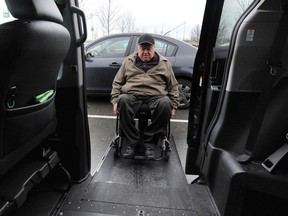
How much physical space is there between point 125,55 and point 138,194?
292cm

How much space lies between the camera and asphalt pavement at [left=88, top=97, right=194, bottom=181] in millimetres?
2678

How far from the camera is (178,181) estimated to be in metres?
1.97

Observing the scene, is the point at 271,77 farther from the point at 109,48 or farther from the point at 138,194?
the point at 109,48

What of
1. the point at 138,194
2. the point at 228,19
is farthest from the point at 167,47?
the point at 138,194

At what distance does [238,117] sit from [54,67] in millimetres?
1080

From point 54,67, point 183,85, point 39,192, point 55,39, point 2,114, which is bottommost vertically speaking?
point 39,192

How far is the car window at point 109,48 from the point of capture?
165 inches

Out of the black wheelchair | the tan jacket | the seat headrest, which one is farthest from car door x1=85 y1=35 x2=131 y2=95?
the seat headrest

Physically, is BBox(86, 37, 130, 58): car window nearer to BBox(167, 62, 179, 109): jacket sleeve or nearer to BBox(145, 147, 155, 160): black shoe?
BBox(167, 62, 179, 109): jacket sleeve

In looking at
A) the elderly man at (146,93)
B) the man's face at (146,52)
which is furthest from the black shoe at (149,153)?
the man's face at (146,52)

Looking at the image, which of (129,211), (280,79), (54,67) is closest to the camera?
(280,79)

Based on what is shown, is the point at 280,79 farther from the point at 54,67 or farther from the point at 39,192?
the point at 39,192

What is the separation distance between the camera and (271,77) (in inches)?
40.3

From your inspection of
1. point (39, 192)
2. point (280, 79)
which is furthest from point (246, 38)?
point (39, 192)
